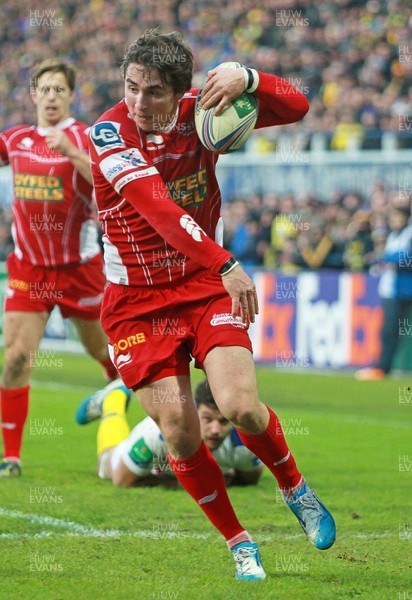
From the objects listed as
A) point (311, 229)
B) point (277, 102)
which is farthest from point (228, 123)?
point (311, 229)

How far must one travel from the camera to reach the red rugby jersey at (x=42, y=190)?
791cm

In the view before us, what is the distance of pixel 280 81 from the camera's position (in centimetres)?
513

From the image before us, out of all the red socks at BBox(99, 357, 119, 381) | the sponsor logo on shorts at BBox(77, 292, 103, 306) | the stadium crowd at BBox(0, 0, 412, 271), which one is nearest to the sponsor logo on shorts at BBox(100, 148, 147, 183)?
the sponsor logo on shorts at BBox(77, 292, 103, 306)

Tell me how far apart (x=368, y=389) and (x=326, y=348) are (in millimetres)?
1855

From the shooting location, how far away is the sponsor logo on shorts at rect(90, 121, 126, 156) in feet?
15.9

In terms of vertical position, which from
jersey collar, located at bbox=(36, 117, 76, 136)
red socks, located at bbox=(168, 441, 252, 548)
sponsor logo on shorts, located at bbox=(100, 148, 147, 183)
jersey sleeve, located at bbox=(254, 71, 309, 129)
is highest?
jersey sleeve, located at bbox=(254, 71, 309, 129)

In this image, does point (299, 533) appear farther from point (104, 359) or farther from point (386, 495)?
point (104, 359)

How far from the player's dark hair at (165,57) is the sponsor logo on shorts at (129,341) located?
111 centimetres

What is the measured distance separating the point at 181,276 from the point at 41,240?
3020 mm

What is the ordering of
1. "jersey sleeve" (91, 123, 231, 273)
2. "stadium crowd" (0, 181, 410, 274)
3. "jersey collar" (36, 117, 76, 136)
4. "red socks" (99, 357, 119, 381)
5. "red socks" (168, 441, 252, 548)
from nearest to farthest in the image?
"jersey sleeve" (91, 123, 231, 273) < "red socks" (168, 441, 252, 548) < "jersey collar" (36, 117, 76, 136) < "red socks" (99, 357, 119, 381) < "stadium crowd" (0, 181, 410, 274)

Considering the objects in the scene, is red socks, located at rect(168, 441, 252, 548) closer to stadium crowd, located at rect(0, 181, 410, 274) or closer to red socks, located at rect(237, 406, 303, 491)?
red socks, located at rect(237, 406, 303, 491)

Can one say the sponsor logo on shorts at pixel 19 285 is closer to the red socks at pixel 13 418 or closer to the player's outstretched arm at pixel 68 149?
the red socks at pixel 13 418

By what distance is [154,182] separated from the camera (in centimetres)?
477

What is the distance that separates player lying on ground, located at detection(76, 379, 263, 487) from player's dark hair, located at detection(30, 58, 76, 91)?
229 centimetres
